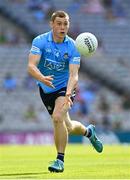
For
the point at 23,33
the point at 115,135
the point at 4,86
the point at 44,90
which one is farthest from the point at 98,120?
the point at 44,90

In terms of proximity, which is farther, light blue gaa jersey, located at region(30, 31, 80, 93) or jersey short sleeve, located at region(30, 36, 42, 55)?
light blue gaa jersey, located at region(30, 31, 80, 93)

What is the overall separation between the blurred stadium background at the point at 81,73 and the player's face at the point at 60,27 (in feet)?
58.1

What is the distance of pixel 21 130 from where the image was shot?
30.5 metres

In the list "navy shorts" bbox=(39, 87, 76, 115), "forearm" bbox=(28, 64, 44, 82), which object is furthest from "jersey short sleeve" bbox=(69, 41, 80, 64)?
"forearm" bbox=(28, 64, 44, 82)

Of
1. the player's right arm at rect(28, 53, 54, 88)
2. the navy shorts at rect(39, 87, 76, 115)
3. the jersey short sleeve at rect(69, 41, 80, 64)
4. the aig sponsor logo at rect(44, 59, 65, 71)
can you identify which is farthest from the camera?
the navy shorts at rect(39, 87, 76, 115)

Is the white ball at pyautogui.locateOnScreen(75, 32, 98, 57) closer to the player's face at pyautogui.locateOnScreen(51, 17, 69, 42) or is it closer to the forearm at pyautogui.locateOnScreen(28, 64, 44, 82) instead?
the player's face at pyautogui.locateOnScreen(51, 17, 69, 42)

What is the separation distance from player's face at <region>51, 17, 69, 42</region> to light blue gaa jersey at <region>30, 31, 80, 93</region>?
14 cm

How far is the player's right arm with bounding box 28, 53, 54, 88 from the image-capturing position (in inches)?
451

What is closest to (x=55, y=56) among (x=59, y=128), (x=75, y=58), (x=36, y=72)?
(x=75, y=58)

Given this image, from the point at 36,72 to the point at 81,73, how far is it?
2319 cm

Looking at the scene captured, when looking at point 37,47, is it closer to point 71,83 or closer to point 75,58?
point 75,58

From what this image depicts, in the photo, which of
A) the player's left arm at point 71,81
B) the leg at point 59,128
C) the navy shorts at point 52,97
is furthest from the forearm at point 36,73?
the navy shorts at point 52,97

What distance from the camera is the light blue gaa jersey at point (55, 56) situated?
39.6 ft

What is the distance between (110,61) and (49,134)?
7.12 m
